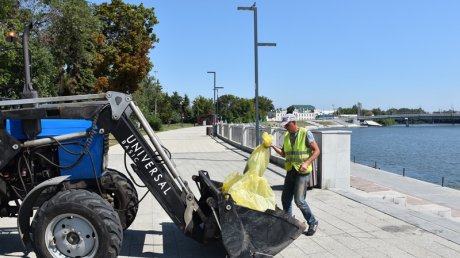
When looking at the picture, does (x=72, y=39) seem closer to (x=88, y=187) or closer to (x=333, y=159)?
(x=333, y=159)

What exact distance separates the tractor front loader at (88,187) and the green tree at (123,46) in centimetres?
3064

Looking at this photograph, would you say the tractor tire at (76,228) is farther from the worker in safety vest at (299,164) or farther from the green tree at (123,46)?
the green tree at (123,46)

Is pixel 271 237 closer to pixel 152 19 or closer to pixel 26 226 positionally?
pixel 26 226

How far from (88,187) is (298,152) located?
2.79 meters

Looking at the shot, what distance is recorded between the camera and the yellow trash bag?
522cm

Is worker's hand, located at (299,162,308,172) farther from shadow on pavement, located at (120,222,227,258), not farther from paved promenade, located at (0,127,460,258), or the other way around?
shadow on pavement, located at (120,222,227,258)

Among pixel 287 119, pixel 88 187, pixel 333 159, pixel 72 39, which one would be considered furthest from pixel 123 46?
pixel 88 187

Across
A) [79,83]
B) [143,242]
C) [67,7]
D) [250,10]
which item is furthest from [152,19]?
[143,242]

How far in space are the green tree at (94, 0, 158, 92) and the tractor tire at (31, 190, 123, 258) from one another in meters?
31.3

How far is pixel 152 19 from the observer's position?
41344 millimetres

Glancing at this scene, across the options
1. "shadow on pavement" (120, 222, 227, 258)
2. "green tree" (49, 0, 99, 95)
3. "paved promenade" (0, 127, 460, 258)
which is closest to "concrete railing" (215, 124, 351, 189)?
"paved promenade" (0, 127, 460, 258)

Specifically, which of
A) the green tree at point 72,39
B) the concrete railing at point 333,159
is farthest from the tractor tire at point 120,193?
the green tree at point 72,39

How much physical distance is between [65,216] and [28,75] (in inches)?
67.4

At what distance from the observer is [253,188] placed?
543 centimetres
